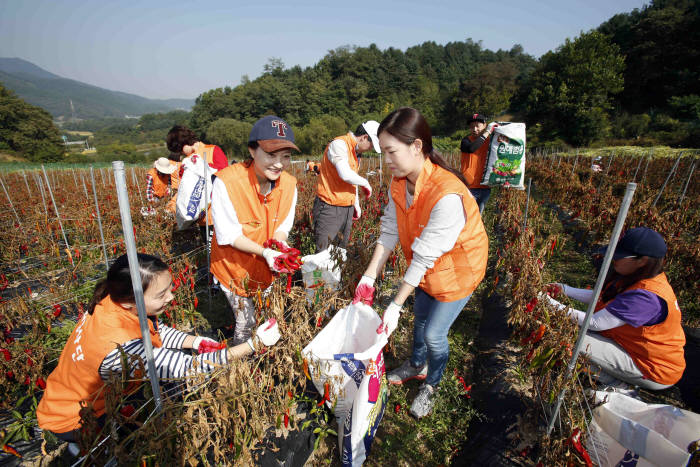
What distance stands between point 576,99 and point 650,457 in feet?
128

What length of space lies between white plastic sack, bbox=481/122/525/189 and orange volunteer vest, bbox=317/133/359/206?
7.24 feet

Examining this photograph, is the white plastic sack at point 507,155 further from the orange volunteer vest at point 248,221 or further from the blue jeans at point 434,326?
the orange volunteer vest at point 248,221

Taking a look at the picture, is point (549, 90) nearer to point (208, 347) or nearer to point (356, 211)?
point (356, 211)

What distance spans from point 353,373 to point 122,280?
1.15 m

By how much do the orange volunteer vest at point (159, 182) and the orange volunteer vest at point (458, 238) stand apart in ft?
11.5

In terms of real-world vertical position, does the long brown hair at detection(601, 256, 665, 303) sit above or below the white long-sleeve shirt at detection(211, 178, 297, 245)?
below

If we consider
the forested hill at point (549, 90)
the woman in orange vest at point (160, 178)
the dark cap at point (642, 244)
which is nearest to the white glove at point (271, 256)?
the dark cap at point (642, 244)

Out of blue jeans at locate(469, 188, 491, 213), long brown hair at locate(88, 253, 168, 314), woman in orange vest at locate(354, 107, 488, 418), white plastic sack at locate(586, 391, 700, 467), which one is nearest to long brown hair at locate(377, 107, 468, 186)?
woman in orange vest at locate(354, 107, 488, 418)

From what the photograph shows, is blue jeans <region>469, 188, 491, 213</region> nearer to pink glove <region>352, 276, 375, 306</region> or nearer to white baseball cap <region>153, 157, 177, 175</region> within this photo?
pink glove <region>352, 276, 375, 306</region>

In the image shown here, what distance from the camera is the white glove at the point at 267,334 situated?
149 centimetres

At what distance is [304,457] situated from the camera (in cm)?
163

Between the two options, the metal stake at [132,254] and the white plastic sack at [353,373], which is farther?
the white plastic sack at [353,373]

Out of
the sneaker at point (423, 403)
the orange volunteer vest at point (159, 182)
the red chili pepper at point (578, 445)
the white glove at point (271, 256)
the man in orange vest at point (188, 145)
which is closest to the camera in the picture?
the red chili pepper at point (578, 445)

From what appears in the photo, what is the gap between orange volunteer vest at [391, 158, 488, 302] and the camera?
1478 mm
